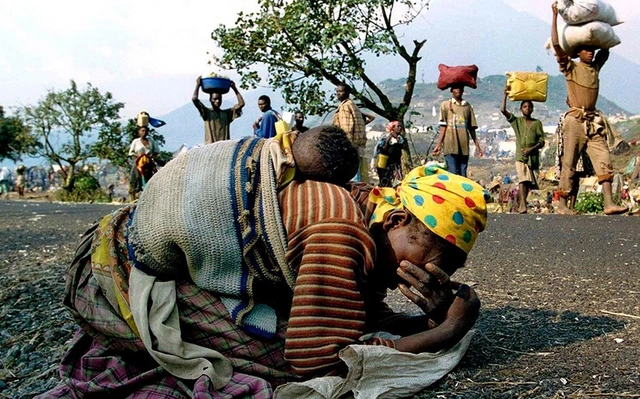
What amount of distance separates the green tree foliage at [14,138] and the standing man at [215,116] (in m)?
27.2

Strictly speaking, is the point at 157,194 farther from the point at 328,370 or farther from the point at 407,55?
the point at 407,55

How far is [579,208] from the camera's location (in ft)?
39.3

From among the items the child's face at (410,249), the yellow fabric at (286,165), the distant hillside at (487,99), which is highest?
the distant hillside at (487,99)

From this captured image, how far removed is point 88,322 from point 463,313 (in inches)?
53.9

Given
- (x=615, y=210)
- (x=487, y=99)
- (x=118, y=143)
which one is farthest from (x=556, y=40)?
(x=487, y=99)

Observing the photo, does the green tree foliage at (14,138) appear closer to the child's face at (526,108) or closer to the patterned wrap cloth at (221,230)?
the child's face at (526,108)

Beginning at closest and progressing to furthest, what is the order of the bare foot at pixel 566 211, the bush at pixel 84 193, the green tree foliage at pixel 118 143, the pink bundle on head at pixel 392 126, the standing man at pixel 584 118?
the standing man at pixel 584 118 < the bare foot at pixel 566 211 < the pink bundle on head at pixel 392 126 < the bush at pixel 84 193 < the green tree foliage at pixel 118 143

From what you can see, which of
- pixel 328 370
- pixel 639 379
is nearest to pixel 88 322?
pixel 328 370

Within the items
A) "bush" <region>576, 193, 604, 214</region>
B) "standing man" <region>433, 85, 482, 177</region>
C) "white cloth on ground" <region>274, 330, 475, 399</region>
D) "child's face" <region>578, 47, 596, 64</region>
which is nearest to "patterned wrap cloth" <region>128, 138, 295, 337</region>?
"white cloth on ground" <region>274, 330, 475, 399</region>

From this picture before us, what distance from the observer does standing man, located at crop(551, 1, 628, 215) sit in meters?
8.36

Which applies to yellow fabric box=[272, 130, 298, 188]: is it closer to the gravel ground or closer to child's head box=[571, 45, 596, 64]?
the gravel ground

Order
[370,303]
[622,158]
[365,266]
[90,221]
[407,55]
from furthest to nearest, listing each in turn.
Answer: [622,158], [407,55], [90,221], [370,303], [365,266]

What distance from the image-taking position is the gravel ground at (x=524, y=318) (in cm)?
254

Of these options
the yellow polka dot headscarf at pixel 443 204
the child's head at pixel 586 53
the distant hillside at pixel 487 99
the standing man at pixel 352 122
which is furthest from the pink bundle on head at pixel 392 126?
the distant hillside at pixel 487 99
